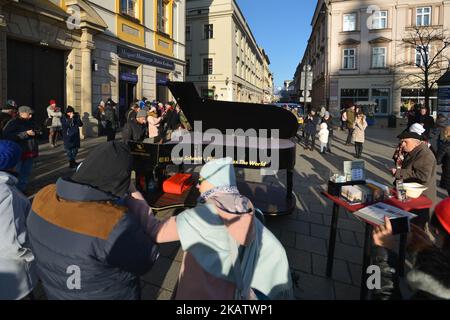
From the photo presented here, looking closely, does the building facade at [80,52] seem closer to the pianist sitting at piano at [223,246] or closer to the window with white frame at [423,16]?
the pianist sitting at piano at [223,246]

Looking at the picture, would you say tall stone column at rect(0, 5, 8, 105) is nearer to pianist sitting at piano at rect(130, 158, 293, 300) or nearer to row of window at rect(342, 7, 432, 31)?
pianist sitting at piano at rect(130, 158, 293, 300)

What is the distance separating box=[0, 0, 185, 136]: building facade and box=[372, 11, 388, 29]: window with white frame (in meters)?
27.2

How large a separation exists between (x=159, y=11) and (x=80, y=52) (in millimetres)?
8180

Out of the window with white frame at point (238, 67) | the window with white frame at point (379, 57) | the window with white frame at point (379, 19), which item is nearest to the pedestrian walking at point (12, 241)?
the window with white frame at point (379, 57)

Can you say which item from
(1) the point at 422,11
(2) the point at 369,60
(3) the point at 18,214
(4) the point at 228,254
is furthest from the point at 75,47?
(1) the point at 422,11

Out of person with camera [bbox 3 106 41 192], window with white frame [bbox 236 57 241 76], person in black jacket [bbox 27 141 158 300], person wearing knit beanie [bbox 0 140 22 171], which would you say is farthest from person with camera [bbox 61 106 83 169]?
window with white frame [bbox 236 57 241 76]

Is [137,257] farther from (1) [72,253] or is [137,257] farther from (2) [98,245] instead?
(1) [72,253]

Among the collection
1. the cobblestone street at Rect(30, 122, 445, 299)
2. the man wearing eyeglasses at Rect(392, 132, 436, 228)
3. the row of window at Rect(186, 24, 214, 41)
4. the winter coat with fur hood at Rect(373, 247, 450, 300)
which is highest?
the row of window at Rect(186, 24, 214, 41)

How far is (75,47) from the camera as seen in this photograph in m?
13.2

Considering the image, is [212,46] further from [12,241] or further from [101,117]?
[12,241]

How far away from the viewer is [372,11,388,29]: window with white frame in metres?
34.4

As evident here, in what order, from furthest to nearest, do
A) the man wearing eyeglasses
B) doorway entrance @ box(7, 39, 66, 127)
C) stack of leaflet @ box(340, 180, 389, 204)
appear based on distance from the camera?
doorway entrance @ box(7, 39, 66, 127) < the man wearing eyeglasses < stack of leaflet @ box(340, 180, 389, 204)

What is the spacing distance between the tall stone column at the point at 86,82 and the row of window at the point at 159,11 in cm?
363
